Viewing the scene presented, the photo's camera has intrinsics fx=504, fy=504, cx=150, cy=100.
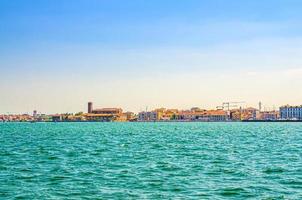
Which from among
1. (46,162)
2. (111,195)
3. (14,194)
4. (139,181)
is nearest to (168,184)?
(139,181)

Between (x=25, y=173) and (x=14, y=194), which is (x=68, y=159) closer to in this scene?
(x=25, y=173)

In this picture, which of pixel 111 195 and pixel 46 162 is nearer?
pixel 111 195

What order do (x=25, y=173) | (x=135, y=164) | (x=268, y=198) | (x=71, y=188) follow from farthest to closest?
(x=135, y=164) < (x=25, y=173) < (x=71, y=188) < (x=268, y=198)

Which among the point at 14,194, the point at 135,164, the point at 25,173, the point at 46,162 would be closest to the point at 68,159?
the point at 46,162

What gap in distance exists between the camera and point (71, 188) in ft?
70.3

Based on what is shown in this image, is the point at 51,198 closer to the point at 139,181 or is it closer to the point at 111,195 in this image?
the point at 111,195

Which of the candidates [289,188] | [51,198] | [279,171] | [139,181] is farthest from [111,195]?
[279,171]

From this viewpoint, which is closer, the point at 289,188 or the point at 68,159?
the point at 289,188

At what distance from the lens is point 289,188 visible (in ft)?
70.5

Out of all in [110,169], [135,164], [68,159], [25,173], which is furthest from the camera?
[68,159]

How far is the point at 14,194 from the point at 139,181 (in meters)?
5.97

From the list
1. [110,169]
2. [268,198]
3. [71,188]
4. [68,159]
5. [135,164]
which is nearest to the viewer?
[268,198]

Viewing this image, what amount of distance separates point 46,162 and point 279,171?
1500 cm

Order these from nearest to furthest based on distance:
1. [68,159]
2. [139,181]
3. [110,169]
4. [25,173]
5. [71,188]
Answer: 1. [71,188]
2. [139,181]
3. [25,173]
4. [110,169]
5. [68,159]
